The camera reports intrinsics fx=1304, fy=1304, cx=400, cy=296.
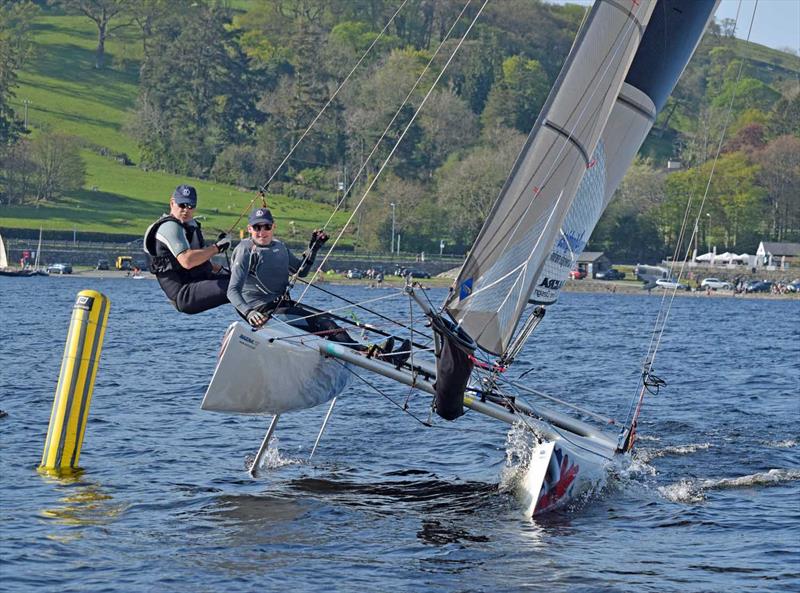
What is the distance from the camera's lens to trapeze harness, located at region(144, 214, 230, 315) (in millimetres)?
14016

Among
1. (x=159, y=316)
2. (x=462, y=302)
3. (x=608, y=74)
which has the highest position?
(x=608, y=74)

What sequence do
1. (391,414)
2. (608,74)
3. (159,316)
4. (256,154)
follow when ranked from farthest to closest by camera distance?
1. (256,154)
2. (159,316)
3. (391,414)
4. (608,74)

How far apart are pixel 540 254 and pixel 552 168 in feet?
3.01

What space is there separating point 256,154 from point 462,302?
351 feet

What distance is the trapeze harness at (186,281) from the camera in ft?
46.0

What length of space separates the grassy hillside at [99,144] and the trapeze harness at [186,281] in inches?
2948

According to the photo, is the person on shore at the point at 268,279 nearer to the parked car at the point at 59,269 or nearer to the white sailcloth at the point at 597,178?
the white sailcloth at the point at 597,178

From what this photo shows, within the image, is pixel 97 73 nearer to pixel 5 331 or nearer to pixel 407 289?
pixel 5 331

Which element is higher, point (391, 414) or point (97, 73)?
point (97, 73)

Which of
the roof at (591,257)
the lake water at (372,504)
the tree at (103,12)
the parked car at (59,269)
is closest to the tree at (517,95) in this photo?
the roof at (591,257)

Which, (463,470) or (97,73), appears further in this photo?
(97,73)

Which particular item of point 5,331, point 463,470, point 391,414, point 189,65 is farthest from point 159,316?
point 189,65

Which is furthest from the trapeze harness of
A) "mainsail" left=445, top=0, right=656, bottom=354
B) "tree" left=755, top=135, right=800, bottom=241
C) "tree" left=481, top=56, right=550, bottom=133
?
"tree" left=481, top=56, right=550, bottom=133

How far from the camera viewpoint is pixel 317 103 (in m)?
123
